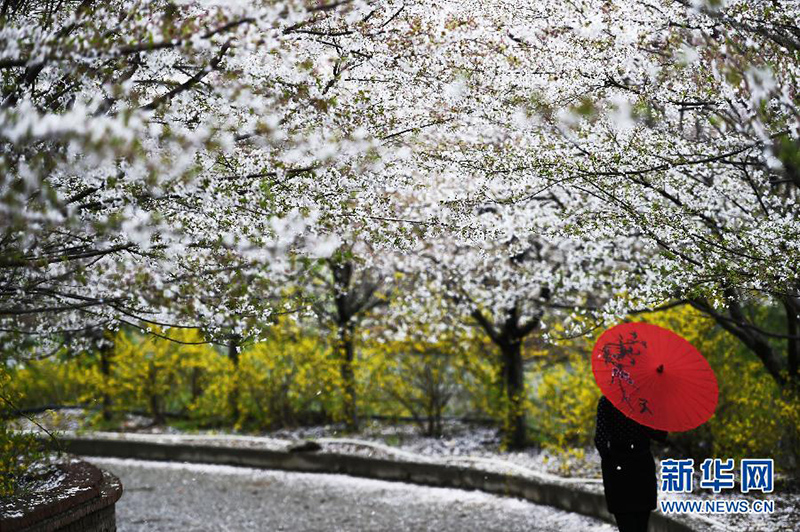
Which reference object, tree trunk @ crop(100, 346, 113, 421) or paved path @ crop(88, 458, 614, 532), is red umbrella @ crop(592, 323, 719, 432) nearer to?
paved path @ crop(88, 458, 614, 532)

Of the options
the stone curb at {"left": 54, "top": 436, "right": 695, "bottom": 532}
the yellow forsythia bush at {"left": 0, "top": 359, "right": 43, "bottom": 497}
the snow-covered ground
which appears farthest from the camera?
the stone curb at {"left": 54, "top": 436, "right": 695, "bottom": 532}

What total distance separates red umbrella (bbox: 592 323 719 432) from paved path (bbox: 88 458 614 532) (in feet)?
7.39

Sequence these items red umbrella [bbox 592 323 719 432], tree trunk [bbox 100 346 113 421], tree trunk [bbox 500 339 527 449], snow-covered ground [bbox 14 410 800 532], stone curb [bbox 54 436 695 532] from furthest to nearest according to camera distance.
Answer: tree trunk [bbox 100 346 113 421] < tree trunk [bbox 500 339 527 449] < stone curb [bbox 54 436 695 532] < snow-covered ground [bbox 14 410 800 532] < red umbrella [bbox 592 323 719 432]

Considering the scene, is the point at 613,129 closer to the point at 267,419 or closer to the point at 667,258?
the point at 667,258

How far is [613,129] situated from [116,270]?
3.86 m

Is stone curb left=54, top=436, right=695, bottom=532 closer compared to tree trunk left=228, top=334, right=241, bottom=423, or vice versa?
stone curb left=54, top=436, right=695, bottom=532

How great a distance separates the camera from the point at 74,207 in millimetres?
4129

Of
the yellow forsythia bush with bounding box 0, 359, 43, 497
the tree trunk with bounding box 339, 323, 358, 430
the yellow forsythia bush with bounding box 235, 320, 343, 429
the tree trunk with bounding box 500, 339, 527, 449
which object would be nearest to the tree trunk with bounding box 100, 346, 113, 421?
the yellow forsythia bush with bounding box 235, 320, 343, 429

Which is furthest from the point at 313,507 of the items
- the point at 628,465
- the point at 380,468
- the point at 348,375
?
the point at 628,465

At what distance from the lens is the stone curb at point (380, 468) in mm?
7098

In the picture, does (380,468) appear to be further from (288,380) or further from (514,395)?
(288,380)

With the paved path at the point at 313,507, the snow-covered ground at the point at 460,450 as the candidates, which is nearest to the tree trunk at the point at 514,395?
the snow-covered ground at the point at 460,450

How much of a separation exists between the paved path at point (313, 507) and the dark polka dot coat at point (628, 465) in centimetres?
181

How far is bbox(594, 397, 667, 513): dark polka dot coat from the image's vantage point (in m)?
4.89
